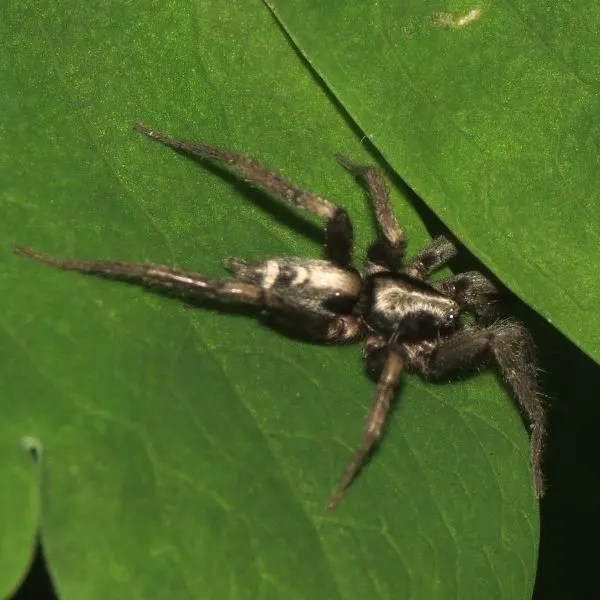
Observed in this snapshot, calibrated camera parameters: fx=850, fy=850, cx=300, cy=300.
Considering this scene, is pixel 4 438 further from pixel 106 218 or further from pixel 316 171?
pixel 316 171

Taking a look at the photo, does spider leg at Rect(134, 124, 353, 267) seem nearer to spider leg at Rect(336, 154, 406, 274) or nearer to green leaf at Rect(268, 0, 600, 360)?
spider leg at Rect(336, 154, 406, 274)

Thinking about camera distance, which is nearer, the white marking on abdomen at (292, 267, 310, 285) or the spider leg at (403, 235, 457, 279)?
the white marking on abdomen at (292, 267, 310, 285)

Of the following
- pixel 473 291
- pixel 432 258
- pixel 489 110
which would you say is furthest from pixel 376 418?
pixel 489 110

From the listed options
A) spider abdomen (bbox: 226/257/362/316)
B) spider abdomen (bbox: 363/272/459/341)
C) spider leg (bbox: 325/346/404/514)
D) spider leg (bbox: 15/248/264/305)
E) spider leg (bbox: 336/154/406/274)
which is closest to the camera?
spider leg (bbox: 15/248/264/305)

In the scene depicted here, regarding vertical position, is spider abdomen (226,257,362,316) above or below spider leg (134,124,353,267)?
below

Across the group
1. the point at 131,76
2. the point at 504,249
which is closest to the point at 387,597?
the point at 504,249

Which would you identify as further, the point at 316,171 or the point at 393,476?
the point at 316,171

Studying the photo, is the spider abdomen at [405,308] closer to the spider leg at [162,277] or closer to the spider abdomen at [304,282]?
the spider abdomen at [304,282]

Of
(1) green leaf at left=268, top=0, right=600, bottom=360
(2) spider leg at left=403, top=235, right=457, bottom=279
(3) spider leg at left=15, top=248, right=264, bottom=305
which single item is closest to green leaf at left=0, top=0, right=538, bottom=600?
(3) spider leg at left=15, top=248, right=264, bottom=305

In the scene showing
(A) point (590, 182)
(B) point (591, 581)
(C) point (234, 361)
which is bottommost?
(B) point (591, 581)
